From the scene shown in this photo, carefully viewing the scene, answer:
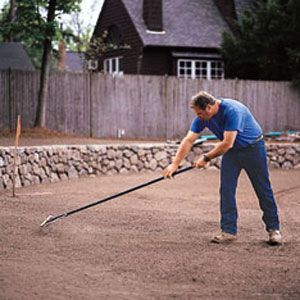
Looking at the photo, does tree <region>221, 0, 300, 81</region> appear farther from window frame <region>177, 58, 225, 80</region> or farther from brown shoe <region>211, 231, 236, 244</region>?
brown shoe <region>211, 231, 236, 244</region>

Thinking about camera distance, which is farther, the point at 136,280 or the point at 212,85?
the point at 212,85

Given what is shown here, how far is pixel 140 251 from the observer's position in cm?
747

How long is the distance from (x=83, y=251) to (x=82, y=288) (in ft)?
5.29

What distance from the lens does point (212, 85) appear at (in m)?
23.9

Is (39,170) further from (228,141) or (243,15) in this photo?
(243,15)

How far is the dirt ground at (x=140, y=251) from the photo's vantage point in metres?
5.88

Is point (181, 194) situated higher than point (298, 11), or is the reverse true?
point (298, 11)

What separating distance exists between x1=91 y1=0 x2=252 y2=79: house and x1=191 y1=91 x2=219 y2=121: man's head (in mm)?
20599

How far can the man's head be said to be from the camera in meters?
7.46

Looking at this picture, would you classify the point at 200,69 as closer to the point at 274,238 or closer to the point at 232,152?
the point at 232,152

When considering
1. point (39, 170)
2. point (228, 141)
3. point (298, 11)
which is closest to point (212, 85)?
point (298, 11)

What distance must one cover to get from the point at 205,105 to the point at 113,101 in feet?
48.1

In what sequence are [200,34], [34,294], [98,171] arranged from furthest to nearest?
1. [200,34]
2. [98,171]
3. [34,294]

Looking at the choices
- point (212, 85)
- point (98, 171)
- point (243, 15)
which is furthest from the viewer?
point (243, 15)
